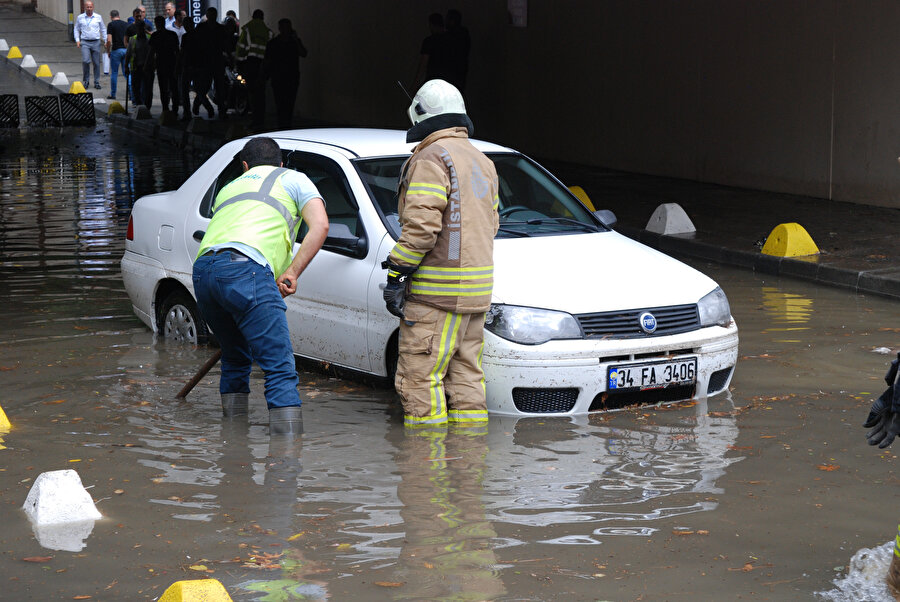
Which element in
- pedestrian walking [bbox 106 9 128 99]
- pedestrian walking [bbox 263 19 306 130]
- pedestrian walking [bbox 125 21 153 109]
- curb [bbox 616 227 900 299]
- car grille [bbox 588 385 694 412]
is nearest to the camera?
car grille [bbox 588 385 694 412]

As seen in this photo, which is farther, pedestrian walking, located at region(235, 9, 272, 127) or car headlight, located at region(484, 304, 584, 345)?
pedestrian walking, located at region(235, 9, 272, 127)

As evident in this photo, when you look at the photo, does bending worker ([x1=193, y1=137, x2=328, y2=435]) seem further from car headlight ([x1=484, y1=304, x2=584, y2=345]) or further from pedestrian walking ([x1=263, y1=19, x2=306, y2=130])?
pedestrian walking ([x1=263, y1=19, x2=306, y2=130])

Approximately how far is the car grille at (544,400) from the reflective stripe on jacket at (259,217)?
4.36ft

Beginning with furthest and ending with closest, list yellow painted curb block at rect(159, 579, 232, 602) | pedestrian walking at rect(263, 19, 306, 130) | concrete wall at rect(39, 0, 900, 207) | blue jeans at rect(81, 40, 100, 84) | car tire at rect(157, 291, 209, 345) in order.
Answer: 1. blue jeans at rect(81, 40, 100, 84)
2. pedestrian walking at rect(263, 19, 306, 130)
3. concrete wall at rect(39, 0, 900, 207)
4. car tire at rect(157, 291, 209, 345)
5. yellow painted curb block at rect(159, 579, 232, 602)

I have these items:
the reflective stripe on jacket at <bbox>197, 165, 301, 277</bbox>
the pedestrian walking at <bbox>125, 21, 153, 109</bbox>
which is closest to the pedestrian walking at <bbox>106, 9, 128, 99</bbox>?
the pedestrian walking at <bbox>125, 21, 153, 109</bbox>

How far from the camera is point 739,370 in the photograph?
751 centimetres

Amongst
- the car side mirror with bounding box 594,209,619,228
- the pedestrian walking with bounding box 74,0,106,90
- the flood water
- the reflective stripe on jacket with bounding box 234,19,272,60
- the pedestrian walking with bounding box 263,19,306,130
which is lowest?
the flood water

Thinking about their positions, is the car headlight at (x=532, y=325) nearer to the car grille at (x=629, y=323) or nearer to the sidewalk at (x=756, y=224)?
the car grille at (x=629, y=323)

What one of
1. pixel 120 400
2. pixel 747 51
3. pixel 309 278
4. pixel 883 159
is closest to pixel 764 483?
pixel 309 278

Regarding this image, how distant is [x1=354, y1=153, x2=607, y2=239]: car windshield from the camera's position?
276 inches

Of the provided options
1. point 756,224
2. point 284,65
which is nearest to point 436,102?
point 756,224

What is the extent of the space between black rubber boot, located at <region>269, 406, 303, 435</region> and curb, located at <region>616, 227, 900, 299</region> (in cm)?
556

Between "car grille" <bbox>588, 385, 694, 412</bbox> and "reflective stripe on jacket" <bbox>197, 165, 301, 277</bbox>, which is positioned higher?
"reflective stripe on jacket" <bbox>197, 165, 301, 277</bbox>

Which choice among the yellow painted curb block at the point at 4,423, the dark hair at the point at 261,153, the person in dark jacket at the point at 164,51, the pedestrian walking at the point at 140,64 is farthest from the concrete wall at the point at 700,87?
the yellow painted curb block at the point at 4,423
